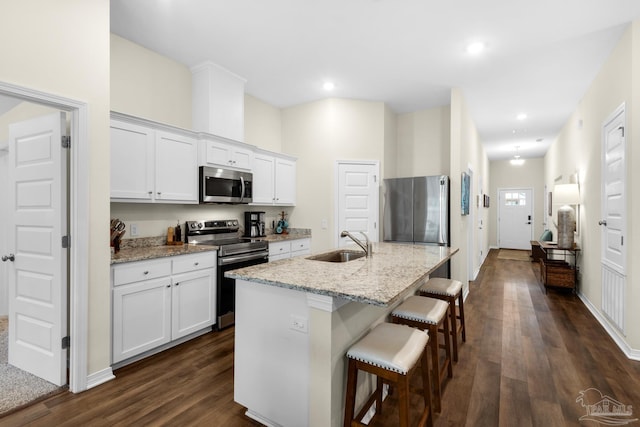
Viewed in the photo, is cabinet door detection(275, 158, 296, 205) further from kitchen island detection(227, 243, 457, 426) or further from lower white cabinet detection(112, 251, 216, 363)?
kitchen island detection(227, 243, 457, 426)

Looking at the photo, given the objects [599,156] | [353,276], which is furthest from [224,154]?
[599,156]

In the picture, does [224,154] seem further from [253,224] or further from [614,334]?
[614,334]

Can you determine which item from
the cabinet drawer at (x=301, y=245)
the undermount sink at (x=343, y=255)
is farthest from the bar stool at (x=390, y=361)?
the cabinet drawer at (x=301, y=245)

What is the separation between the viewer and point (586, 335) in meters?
3.19

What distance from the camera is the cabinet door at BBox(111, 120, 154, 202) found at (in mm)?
2676

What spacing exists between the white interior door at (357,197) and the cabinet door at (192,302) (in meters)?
2.14

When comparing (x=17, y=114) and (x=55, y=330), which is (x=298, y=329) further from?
(x=17, y=114)

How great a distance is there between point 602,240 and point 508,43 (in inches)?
95.0

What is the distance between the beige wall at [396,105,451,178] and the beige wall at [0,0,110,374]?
4.33m

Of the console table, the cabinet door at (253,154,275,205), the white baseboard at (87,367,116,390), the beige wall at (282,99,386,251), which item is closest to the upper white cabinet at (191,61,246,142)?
the cabinet door at (253,154,275,205)

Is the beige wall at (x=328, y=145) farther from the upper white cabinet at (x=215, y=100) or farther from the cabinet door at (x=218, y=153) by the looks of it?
the cabinet door at (x=218, y=153)

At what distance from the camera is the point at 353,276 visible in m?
1.72

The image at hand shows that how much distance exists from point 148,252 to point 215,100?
6.39 feet

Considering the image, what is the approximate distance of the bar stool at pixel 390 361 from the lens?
55.4 inches
